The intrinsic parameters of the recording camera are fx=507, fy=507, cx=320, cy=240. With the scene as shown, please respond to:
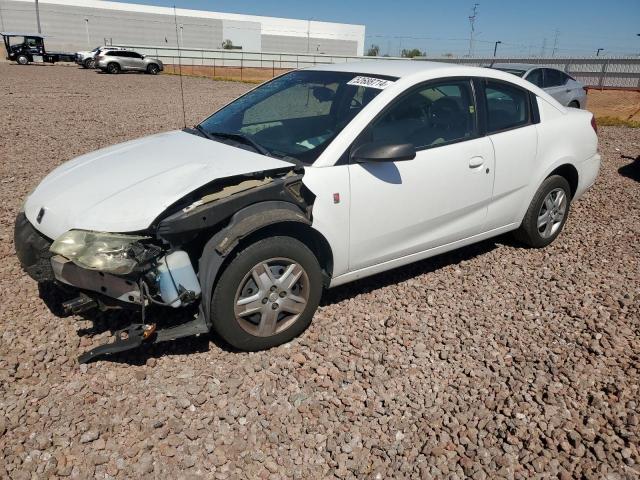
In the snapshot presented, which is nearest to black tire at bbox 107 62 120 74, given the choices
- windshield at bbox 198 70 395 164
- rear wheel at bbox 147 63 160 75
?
rear wheel at bbox 147 63 160 75

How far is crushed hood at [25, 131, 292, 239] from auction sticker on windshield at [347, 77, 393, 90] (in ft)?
3.17

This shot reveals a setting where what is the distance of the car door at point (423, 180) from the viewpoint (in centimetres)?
341

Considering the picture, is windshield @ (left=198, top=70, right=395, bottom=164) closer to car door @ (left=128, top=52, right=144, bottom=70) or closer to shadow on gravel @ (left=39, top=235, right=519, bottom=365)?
shadow on gravel @ (left=39, top=235, right=519, bottom=365)

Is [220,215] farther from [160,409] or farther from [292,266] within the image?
[160,409]

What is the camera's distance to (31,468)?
2.34 m

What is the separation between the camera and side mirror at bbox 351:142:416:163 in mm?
3221

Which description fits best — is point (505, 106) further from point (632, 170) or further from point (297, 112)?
point (632, 170)

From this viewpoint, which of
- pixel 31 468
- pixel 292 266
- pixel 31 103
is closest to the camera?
pixel 31 468

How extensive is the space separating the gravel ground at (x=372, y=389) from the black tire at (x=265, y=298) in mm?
120

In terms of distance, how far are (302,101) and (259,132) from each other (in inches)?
19.6

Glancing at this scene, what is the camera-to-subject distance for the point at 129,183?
3.10m

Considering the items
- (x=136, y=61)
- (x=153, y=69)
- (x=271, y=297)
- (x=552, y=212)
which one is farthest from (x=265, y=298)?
(x=153, y=69)

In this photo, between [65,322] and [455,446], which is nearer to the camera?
[455,446]

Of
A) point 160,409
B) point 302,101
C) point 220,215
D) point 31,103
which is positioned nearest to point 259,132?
point 302,101
